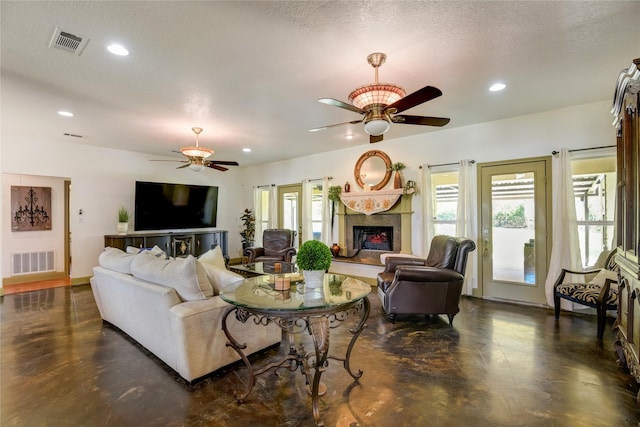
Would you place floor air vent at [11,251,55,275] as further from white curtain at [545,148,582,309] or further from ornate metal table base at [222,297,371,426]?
white curtain at [545,148,582,309]

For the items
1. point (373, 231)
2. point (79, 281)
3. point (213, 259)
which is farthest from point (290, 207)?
point (79, 281)

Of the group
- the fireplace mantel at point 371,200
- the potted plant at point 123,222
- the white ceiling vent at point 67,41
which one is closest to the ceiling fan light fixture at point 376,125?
the white ceiling vent at point 67,41

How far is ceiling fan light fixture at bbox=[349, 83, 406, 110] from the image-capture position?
8.42 ft

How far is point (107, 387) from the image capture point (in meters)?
2.32

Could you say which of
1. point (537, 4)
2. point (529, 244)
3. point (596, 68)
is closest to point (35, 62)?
point (537, 4)

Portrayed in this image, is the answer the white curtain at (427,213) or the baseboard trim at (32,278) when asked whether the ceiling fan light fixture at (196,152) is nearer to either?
the white curtain at (427,213)

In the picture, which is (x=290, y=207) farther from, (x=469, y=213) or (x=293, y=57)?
(x=293, y=57)

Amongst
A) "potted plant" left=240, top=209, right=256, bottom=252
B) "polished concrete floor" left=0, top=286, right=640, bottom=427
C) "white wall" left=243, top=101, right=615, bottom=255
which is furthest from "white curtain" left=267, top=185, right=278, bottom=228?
"polished concrete floor" left=0, top=286, right=640, bottom=427

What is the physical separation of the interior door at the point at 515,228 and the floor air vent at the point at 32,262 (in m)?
8.48

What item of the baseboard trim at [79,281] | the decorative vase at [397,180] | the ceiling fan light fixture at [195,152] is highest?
the ceiling fan light fixture at [195,152]

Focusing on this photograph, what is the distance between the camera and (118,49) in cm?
254

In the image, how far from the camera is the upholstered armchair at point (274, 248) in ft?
21.1

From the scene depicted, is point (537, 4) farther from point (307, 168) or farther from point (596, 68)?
point (307, 168)

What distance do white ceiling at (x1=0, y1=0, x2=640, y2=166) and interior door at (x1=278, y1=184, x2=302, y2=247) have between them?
316cm
